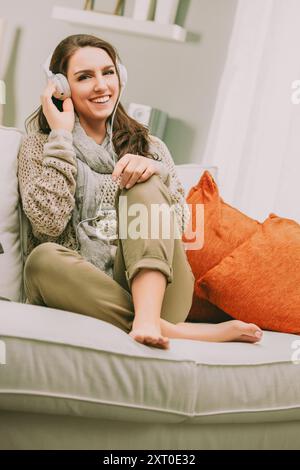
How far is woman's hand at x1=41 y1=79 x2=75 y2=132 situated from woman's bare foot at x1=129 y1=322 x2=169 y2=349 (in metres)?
0.66

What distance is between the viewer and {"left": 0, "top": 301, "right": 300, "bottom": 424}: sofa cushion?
4.55ft

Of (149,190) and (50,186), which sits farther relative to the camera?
(50,186)

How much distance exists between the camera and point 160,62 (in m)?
3.23

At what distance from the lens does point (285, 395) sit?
63.3 inches

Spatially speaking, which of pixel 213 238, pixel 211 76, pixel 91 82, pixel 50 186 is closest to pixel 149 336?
pixel 50 186

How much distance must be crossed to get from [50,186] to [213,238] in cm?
49

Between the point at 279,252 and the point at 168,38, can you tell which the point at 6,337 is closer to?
the point at 279,252

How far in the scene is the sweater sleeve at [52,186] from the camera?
5.98ft

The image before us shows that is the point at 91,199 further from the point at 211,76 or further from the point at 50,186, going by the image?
the point at 211,76

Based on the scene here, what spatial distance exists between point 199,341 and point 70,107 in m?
0.72

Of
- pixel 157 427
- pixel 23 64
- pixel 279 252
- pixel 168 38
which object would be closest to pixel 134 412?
pixel 157 427

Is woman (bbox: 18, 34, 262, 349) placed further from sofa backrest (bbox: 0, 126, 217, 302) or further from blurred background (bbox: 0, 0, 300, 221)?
blurred background (bbox: 0, 0, 300, 221)

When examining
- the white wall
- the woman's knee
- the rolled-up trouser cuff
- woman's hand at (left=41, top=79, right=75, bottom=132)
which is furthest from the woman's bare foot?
the white wall

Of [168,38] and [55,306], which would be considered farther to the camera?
[168,38]
